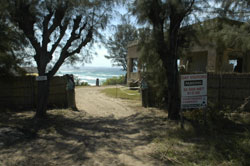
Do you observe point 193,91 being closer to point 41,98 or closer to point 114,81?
point 41,98

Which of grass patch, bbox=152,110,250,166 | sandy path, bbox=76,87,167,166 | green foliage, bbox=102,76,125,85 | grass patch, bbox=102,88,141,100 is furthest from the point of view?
green foliage, bbox=102,76,125,85

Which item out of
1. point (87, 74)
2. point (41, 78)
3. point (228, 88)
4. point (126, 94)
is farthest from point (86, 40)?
point (87, 74)

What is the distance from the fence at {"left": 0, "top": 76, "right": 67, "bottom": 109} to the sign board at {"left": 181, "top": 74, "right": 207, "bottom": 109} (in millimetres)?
6676

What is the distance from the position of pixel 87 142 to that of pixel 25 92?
6.62m

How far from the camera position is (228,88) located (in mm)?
8734

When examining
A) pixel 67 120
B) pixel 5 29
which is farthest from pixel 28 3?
pixel 67 120

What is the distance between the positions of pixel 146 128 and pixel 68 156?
3083 mm

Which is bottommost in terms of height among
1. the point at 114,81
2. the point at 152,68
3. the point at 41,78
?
the point at 114,81

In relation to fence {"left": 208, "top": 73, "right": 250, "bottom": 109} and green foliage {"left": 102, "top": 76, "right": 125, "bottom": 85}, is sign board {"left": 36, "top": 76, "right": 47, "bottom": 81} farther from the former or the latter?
green foliage {"left": 102, "top": 76, "right": 125, "bottom": 85}

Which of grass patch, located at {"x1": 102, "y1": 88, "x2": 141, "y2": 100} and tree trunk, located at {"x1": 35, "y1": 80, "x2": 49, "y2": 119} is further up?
tree trunk, located at {"x1": 35, "y1": 80, "x2": 49, "y2": 119}

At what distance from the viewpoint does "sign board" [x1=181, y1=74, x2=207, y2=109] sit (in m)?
6.16

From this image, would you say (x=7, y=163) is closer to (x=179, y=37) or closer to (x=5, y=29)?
(x=5, y=29)

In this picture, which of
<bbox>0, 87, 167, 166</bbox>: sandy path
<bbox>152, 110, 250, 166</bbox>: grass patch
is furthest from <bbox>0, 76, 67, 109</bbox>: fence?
<bbox>152, 110, 250, 166</bbox>: grass patch

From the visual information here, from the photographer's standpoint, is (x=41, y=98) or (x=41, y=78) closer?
(x=41, y=78)
